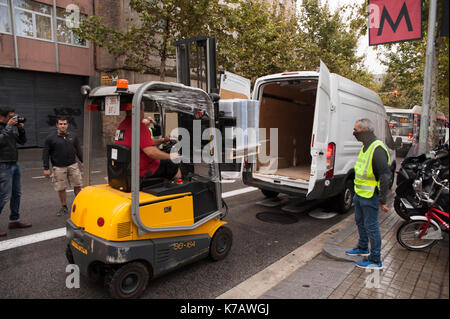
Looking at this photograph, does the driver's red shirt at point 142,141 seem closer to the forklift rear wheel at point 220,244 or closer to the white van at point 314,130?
the forklift rear wheel at point 220,244

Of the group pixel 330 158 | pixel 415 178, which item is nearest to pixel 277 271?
pixel 330 158

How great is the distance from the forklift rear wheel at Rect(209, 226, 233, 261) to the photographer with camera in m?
3.43

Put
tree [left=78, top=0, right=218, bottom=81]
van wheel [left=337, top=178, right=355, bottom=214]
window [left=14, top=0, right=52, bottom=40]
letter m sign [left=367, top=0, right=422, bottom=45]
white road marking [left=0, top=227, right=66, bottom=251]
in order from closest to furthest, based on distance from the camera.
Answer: white road marking [left=0, top=227, right=66, bottom=251], letter m sign [left=367, top=0, right=422, bottom=45], van wheel [left=337, top=178, right=355, bottom=214], tree [left=78, top=0, right=218, bottom=81], window [left=14, top=0, right=52, bottom=40]

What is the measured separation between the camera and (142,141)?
3.29 metres

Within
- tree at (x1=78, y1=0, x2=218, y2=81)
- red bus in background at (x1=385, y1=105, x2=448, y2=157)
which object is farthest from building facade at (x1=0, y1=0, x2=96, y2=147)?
red bus in background at (x1=385, y1=105, x2=448, y2=157)

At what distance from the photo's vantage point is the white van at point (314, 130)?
5105 mm

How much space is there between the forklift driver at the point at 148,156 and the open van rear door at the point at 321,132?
2.43 m

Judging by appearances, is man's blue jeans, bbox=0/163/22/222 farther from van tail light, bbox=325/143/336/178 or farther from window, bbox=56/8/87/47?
window, bbox=56/8/87/47

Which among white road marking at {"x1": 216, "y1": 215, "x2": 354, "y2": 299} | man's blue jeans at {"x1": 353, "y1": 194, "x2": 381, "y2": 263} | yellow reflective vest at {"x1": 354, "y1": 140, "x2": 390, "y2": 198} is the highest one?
yellow reflective vest at {"x1": 354, "y1": 140, "x2": 390, "y2": 198}

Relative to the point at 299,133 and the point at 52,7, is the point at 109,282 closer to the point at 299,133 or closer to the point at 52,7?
the point at 299,133

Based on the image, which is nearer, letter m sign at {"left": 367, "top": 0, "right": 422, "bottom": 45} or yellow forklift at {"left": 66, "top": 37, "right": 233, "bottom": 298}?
yellow forklift at {"left": 66, "top": 37, "right": 233, "bottom": 298}

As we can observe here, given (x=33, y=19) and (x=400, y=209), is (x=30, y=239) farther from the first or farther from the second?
(x=33, y=19)

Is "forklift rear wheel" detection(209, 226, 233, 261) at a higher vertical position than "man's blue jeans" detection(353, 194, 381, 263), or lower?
lower

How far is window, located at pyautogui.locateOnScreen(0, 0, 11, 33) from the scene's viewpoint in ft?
46.2
